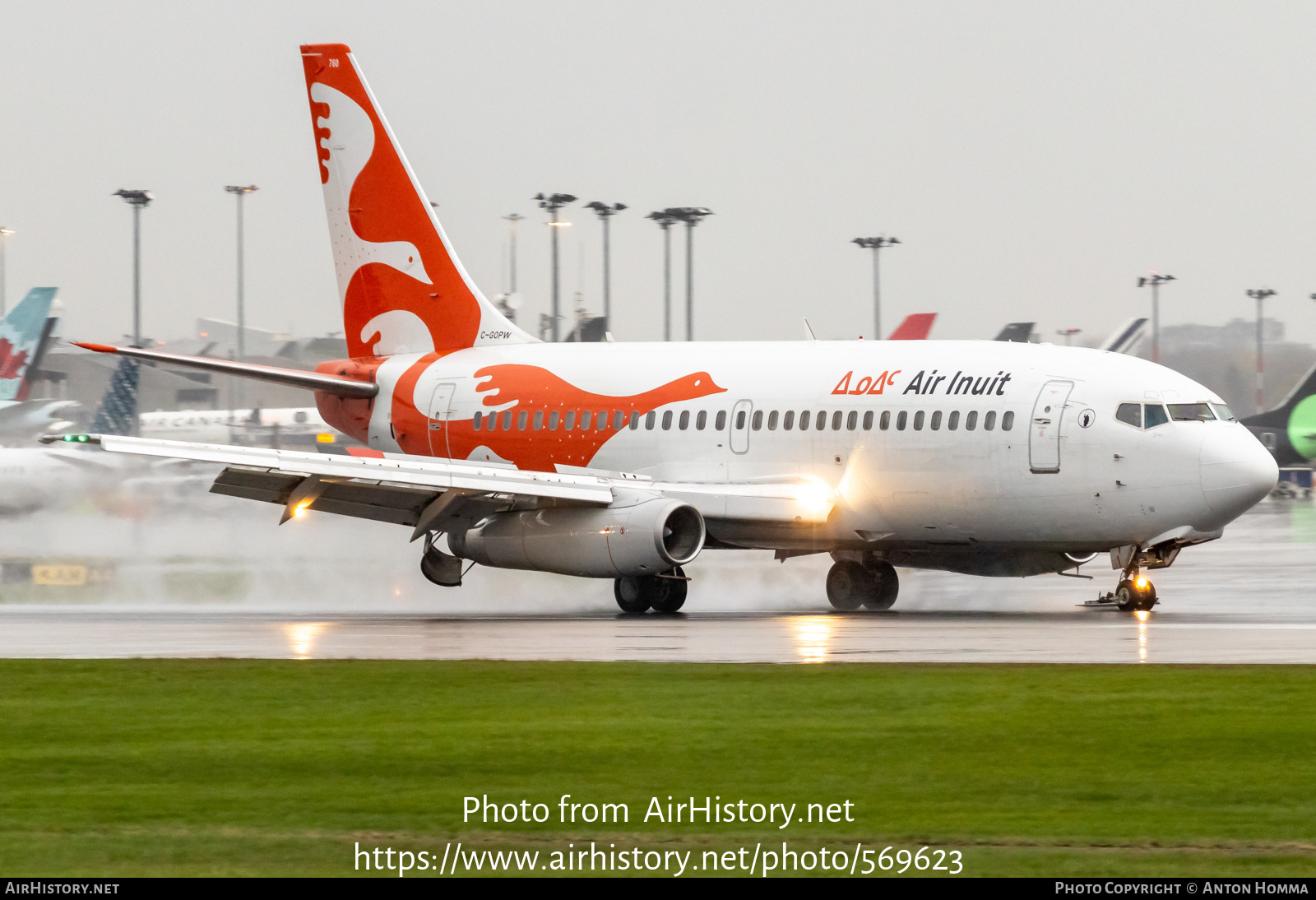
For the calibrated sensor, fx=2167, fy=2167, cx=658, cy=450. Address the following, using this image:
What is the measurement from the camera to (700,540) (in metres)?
31.4

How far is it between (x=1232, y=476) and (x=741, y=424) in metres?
7.77

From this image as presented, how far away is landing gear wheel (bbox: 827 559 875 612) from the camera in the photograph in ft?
111

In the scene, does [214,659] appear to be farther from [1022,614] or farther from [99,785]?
[1022,614]

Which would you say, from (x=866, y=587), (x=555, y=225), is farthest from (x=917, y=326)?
(x=866, y=587)

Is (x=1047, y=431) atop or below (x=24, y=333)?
below

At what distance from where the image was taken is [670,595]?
32875 mm

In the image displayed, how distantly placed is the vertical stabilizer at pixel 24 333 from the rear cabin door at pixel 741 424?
4322 cm

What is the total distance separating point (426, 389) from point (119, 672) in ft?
53.8

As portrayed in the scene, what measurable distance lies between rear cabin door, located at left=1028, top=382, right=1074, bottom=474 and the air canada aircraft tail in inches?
445

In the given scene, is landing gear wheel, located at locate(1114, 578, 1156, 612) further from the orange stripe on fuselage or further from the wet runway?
the orange stripe on fuselage

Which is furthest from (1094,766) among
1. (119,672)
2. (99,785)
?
(119,672)

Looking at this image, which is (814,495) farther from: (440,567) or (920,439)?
(440,567)

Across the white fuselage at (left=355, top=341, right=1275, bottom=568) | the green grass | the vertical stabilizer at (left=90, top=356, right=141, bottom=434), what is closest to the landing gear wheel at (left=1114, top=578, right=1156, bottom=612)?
the white fuselage at (left=355, top=341, right=1275, bottom=568)
